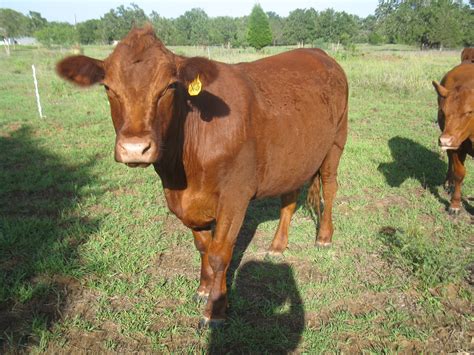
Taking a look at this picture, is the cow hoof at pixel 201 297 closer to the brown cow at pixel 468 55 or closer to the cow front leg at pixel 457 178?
the cow front leg at pixel 457 178

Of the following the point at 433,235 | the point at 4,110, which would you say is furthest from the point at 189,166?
the point at 4,110

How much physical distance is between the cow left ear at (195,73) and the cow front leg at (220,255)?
1.02m

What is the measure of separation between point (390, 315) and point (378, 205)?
2412mm

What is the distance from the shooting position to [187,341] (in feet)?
9.78

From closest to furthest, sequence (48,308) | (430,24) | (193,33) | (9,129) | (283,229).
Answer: (48,308) → (283,229) → (9,129) → (430,24) → (193,33)

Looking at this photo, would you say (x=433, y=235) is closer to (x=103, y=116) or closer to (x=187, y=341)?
(x=187, y=341)

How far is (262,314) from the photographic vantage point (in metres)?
3.27

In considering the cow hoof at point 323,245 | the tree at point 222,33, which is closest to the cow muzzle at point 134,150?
the cow hoof at point 323,245

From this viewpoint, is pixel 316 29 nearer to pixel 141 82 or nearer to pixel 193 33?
pixel 193 33

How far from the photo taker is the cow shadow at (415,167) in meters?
6.18

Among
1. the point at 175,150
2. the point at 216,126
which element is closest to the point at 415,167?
the point at 216,126

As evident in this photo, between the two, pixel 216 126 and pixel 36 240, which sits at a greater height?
pixel 216 126

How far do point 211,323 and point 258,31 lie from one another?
45.7 meters

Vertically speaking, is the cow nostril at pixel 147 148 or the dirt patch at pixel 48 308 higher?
the cow nostril at pixel 147 148
